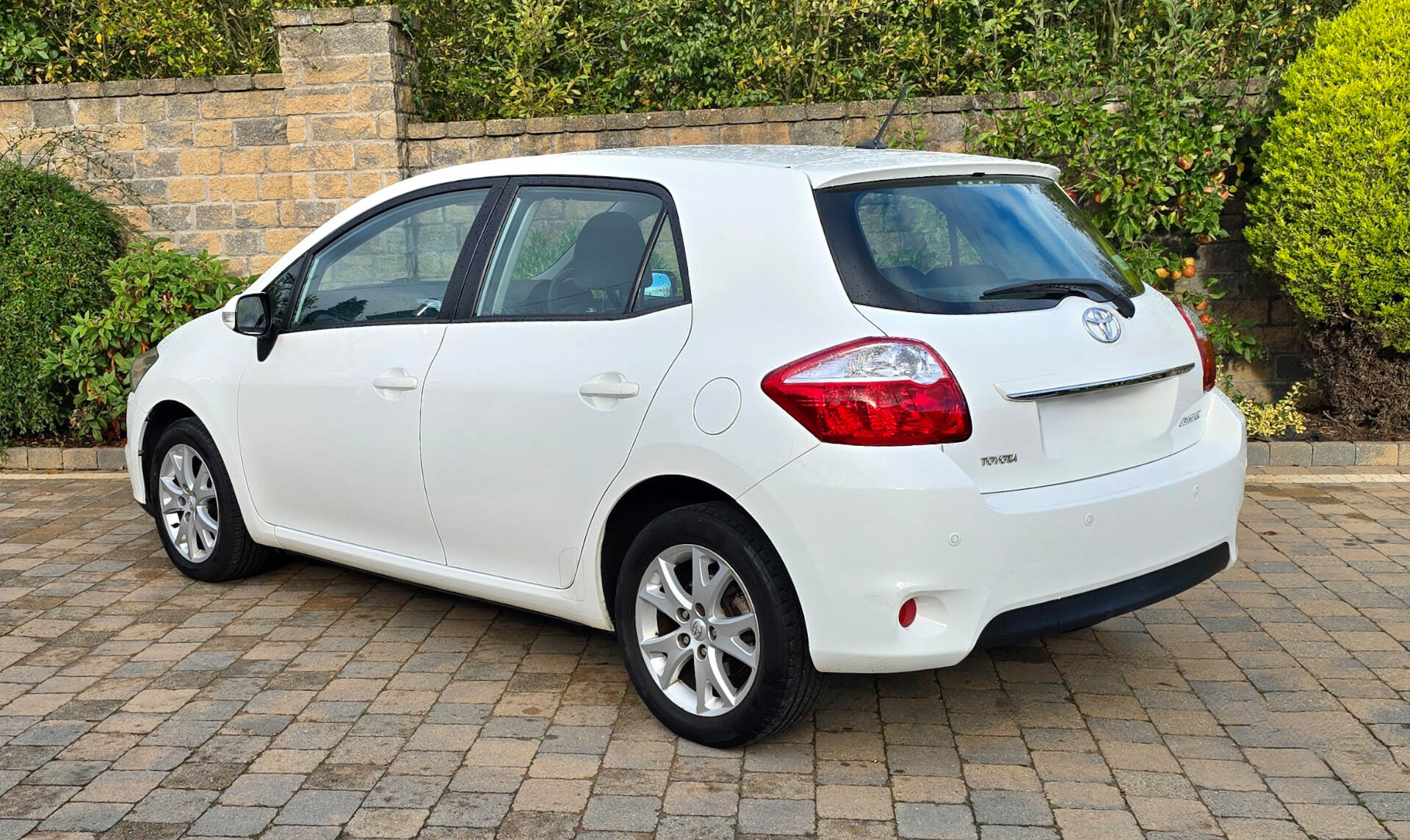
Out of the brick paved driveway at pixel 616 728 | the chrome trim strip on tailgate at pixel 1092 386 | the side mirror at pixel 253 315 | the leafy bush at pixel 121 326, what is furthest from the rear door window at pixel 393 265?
the leafy bush at pixel 121 326

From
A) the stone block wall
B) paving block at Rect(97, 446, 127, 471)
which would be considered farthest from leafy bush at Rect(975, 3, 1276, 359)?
paving block at Rect(97, 446, 127, 471)

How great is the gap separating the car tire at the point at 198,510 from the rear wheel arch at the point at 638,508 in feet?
6.70

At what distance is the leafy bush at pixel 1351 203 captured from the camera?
A: 734 cm

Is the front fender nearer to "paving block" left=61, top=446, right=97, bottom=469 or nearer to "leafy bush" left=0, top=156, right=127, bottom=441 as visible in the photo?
"paving block" left=61, top=446, right=97, bottom=469

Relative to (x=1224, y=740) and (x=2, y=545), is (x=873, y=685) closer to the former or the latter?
(x=1224, y=740)

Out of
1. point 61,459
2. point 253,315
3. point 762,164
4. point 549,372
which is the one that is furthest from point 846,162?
point 61,459

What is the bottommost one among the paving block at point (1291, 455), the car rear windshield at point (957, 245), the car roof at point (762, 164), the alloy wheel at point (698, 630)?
the paving block at point (1291, 455)

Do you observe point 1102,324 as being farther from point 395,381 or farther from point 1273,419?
point 1273,419

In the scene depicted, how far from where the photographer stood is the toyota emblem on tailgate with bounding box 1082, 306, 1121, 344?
3.87m

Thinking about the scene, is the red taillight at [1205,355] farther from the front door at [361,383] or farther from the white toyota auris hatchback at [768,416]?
the front door at [361,383]

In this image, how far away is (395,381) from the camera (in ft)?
15.3

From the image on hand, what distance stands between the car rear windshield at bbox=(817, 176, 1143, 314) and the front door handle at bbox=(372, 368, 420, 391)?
1.57 m

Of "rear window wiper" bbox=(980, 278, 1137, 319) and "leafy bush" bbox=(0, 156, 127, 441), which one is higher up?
"rear window wiper" bbox=(980, 278, 1137, 319)

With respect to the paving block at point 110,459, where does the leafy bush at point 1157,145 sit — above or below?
above
